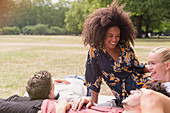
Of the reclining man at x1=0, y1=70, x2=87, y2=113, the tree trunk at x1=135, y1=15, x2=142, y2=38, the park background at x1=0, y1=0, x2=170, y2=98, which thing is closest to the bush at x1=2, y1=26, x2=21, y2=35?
the park background at x1=0, y1=0, x2=170, y2=98

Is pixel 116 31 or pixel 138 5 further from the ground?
pixel 138 5

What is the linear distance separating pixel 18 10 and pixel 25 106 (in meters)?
82.0

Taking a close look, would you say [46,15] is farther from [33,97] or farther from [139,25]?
[33,97]

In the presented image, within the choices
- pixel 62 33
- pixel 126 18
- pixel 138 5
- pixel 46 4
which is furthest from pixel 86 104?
pixel 46 4

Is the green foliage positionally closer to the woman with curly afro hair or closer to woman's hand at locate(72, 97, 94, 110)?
the woman with curly afro hair

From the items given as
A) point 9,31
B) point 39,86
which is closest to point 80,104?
point 39,86

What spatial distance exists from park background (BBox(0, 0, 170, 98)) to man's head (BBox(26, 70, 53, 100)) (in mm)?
2659

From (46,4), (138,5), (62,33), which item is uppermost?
(46,4)

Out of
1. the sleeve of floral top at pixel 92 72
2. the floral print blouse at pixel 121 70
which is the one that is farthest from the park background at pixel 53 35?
the floral print blouse at pixel 121 70

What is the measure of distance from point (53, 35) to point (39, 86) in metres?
64.4

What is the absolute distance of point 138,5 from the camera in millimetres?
27422

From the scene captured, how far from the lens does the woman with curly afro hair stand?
3125 mm

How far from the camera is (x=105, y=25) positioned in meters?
3.20

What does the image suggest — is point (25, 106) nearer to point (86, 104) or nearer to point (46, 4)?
point (86, 104)
